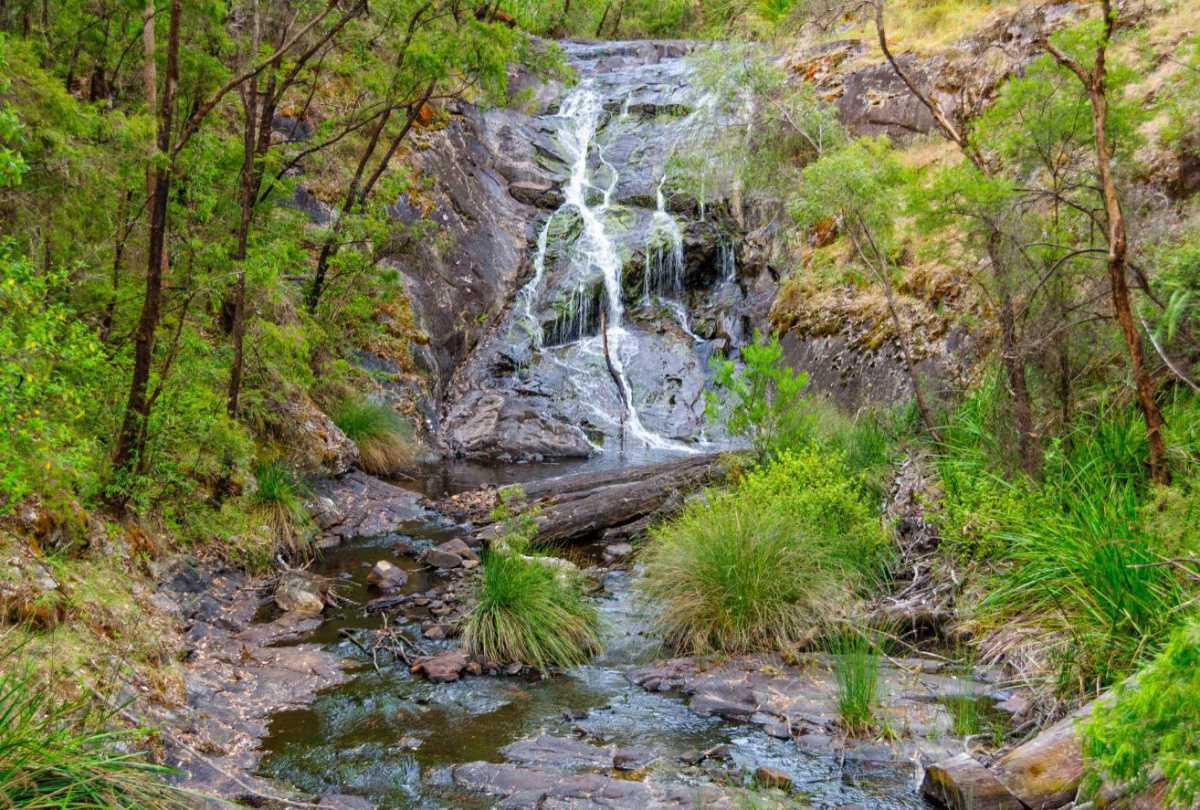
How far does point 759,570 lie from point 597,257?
14.5 m

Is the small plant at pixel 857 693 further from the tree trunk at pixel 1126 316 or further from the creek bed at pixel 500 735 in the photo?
the tree trunk at pixel 1126 316

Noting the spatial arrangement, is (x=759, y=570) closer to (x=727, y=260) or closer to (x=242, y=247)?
(x=242, y=247)

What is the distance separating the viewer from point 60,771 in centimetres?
317

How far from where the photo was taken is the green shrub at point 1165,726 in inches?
91.5

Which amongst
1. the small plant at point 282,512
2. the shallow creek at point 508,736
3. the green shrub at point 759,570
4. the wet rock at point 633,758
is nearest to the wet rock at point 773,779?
the shallow creek at point 508,736

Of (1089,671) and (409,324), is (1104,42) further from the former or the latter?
(409,324)

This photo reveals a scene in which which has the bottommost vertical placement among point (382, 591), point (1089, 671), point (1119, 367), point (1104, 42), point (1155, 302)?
point (382, 591)

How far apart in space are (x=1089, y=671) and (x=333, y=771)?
4637 millimetres

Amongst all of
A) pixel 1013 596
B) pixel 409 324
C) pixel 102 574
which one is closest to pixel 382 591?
pixel 102 574

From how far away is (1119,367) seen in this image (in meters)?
6.99

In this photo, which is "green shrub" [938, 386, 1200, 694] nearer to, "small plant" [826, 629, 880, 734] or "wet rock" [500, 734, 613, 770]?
"small plant" [826, 629, 880, 734]

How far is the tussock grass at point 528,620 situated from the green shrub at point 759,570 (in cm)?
73

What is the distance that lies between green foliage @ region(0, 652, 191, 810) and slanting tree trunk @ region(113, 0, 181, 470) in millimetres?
4086

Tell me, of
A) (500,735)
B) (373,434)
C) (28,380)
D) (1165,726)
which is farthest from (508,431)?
(1165,726)
